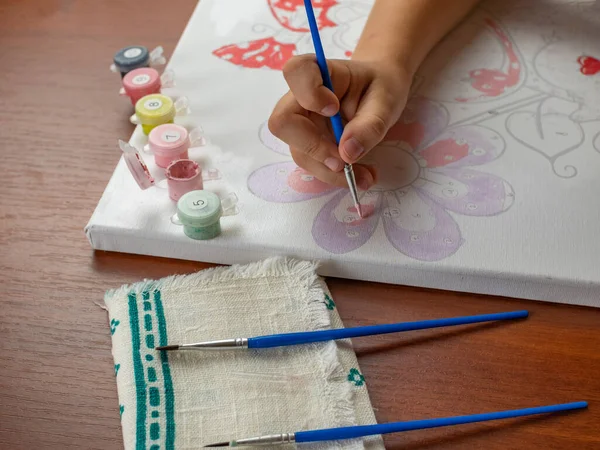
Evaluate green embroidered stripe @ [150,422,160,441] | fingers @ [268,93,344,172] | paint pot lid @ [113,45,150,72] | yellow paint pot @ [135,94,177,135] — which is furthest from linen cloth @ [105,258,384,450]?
paint pot lid @ [113,45,150,72]

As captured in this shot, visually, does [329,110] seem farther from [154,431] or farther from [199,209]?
[154,431]

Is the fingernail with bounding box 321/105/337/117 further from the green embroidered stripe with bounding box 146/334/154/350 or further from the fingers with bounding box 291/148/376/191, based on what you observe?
the green embroidered stripe with bounding box 146/334/154/350

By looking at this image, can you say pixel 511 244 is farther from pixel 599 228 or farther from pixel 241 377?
pixel 241 377

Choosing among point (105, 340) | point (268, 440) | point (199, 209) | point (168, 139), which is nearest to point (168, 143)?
point (168, 139)

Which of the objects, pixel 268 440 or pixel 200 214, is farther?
pixel 200 214

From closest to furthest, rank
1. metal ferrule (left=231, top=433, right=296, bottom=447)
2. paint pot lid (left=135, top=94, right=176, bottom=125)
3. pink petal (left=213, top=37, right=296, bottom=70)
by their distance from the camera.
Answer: metal ferrule (left=231, top=433, right=296, bottom=447) → paint pot lid (left=135, top=94, right=176, bottom=125) → pink petal (left=213, top=37, right=296, bottom=70)

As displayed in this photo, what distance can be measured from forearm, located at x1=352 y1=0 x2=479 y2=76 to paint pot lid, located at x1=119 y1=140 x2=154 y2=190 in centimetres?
27

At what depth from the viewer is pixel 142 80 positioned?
2.74 feet

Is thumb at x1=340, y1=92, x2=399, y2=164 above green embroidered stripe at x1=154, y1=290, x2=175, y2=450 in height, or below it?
above

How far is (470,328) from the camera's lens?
638 millimetres

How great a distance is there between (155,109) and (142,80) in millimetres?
62

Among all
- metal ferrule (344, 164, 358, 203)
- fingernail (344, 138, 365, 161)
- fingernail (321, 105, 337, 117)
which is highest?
fingernail (321, 105, 337, 117)

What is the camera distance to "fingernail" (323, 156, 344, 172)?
699 mm

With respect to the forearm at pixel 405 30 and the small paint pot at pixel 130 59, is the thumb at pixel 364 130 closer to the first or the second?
the forearm at pixel 405 30
